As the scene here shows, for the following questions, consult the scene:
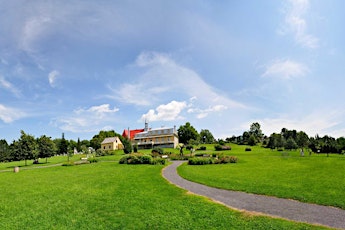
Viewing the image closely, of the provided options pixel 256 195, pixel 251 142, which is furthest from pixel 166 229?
pixel 251 142

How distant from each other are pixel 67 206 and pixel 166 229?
5.70 m

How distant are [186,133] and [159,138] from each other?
42.2ft

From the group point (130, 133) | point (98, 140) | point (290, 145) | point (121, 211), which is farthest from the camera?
point (130, 133)

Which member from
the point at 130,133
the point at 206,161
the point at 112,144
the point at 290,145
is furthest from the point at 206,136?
the point at 206,161

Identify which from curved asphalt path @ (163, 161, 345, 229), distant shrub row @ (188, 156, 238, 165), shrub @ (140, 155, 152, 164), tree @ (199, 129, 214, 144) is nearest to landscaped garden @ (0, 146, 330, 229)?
curved asphalt path @ (163, 161, 345, 229)

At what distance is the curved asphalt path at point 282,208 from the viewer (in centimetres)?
815

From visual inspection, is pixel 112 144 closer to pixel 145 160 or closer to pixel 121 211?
pixel 145 160

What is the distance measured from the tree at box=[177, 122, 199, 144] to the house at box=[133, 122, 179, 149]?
776cm

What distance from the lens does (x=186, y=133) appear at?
85.6 m

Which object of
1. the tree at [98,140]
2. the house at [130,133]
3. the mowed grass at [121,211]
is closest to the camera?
the mowed grass at [121,211]

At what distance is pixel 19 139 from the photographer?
125 ft

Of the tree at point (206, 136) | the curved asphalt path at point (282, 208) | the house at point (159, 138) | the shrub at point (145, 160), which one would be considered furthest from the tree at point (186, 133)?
the curved asphalt path at point (282, 208)

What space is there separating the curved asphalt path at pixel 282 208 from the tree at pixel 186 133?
7246 centimetres

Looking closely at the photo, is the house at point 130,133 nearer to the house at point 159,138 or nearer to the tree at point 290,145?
the house at point 159,138
